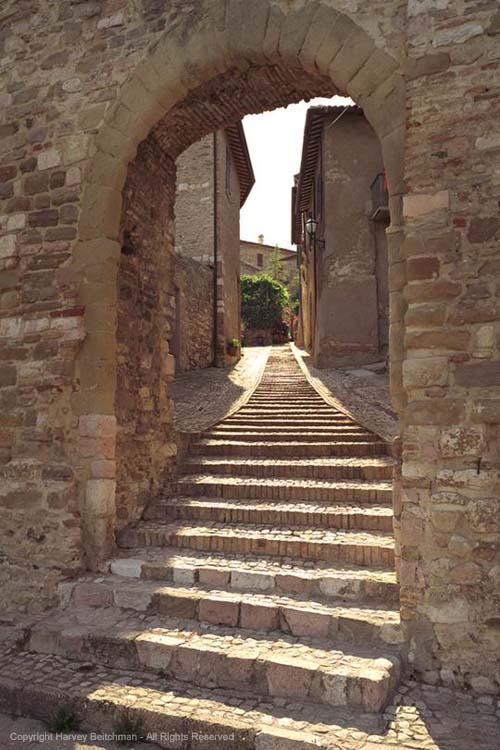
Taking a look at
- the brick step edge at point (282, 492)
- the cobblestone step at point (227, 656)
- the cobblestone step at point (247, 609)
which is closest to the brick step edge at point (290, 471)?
the brick step edge at point (282, 492)

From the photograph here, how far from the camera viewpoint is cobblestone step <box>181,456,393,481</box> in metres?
5.58

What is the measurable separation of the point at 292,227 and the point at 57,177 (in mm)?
20170

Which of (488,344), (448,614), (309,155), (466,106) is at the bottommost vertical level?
(448,614)

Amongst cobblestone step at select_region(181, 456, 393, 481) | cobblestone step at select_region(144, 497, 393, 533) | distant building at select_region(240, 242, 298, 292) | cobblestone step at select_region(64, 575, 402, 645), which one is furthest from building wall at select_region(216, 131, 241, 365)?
distant building at select_region(240, 242, 298, 292)

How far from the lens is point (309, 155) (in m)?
15.8

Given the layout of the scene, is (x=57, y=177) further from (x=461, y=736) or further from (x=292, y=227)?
(x=292, y=227)

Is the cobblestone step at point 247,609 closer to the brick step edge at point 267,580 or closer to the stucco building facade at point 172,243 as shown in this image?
the brick step edge at point 267,580

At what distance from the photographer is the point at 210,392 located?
10734mm

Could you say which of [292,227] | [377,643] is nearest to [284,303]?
[292,227]

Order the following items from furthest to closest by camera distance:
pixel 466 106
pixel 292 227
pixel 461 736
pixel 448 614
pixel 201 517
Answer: pixel 292 227 < pixel 201 517 < pixel 466 106 < pixel 448 614 < pixel 461 736

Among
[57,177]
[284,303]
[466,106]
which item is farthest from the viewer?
[284,303]

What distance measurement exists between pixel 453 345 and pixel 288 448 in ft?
10.7

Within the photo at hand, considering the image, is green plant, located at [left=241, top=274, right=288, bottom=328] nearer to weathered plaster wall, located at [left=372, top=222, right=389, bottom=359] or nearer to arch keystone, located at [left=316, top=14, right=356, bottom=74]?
weathered plaster wall, located at [left=372, top=222, right=389, bottom=359]

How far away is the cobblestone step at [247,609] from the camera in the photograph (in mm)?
3447
